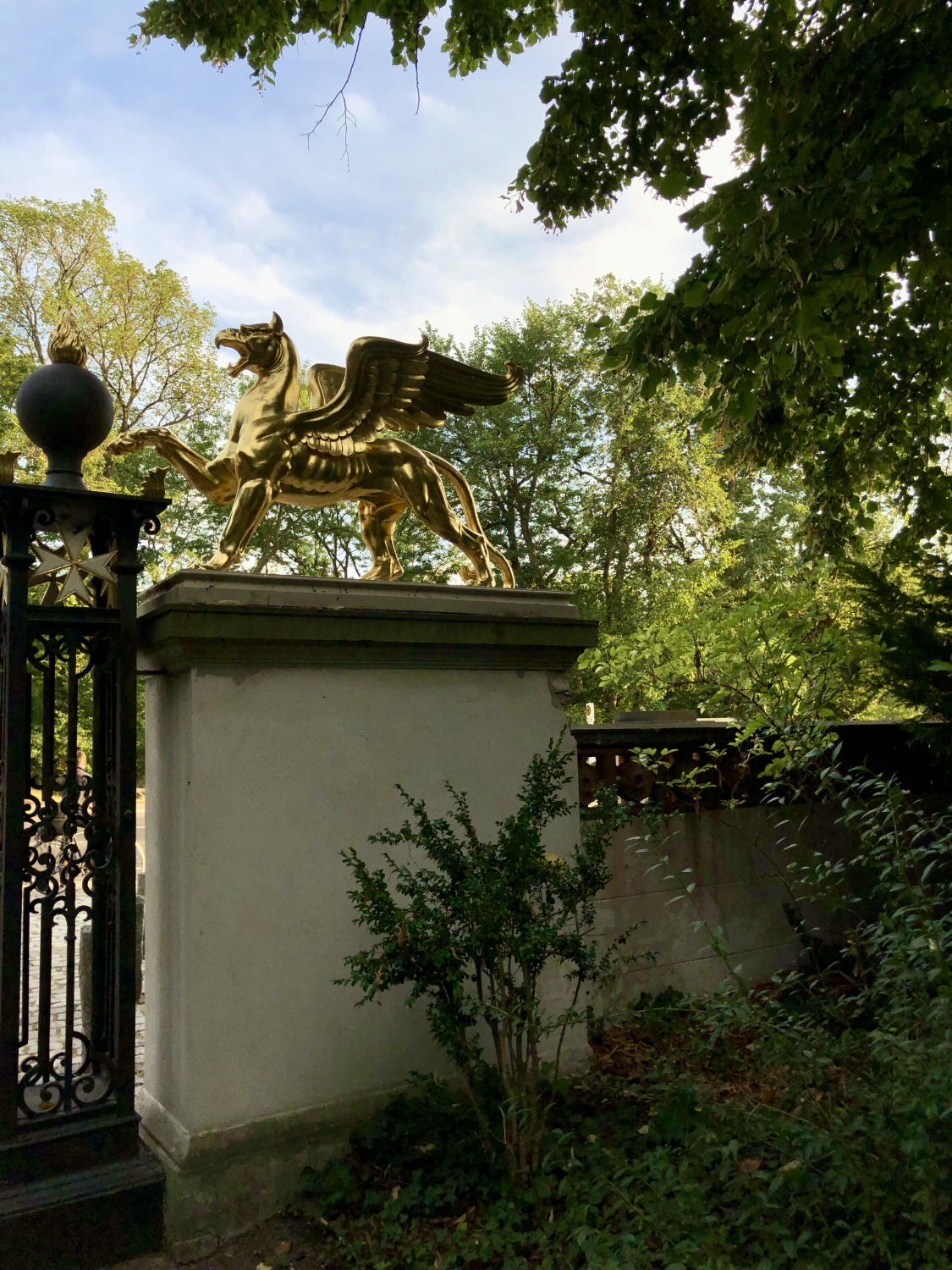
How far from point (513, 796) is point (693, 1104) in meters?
1.53

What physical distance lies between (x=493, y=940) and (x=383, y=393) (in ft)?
8.45

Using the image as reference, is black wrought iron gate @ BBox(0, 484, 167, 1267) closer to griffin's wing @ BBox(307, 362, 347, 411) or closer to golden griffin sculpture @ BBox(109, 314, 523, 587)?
golden griffin sculpture @ BBox(109, 314, 523, 587)

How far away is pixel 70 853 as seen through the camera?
3.34 meters

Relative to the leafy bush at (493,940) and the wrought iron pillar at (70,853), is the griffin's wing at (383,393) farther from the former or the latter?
the leafy bush at (493,940)

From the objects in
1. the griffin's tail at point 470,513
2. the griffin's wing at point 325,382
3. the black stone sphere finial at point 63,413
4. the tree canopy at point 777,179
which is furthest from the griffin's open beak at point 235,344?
the tree canopy at point 777,179

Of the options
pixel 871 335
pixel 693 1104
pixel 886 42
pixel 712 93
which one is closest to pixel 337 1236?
pixel 693 1104

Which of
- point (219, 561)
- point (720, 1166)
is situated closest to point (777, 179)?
point (219, 561)

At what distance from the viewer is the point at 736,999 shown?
11.2 ft

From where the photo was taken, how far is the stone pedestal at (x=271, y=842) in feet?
11.2

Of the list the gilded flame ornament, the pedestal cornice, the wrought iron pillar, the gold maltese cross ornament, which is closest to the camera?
the wrought iron pillar

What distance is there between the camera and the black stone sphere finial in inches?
140

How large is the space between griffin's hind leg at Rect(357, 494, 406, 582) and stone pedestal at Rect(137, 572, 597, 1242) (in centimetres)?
41

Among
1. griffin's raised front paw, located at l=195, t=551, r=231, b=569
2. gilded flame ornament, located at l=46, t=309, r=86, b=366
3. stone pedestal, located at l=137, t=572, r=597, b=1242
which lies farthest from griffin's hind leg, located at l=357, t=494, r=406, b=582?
gilded flame ornament, located at l=46, t=309, r=86, b=366

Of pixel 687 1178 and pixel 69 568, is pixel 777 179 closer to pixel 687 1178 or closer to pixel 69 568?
pixel 69 568
